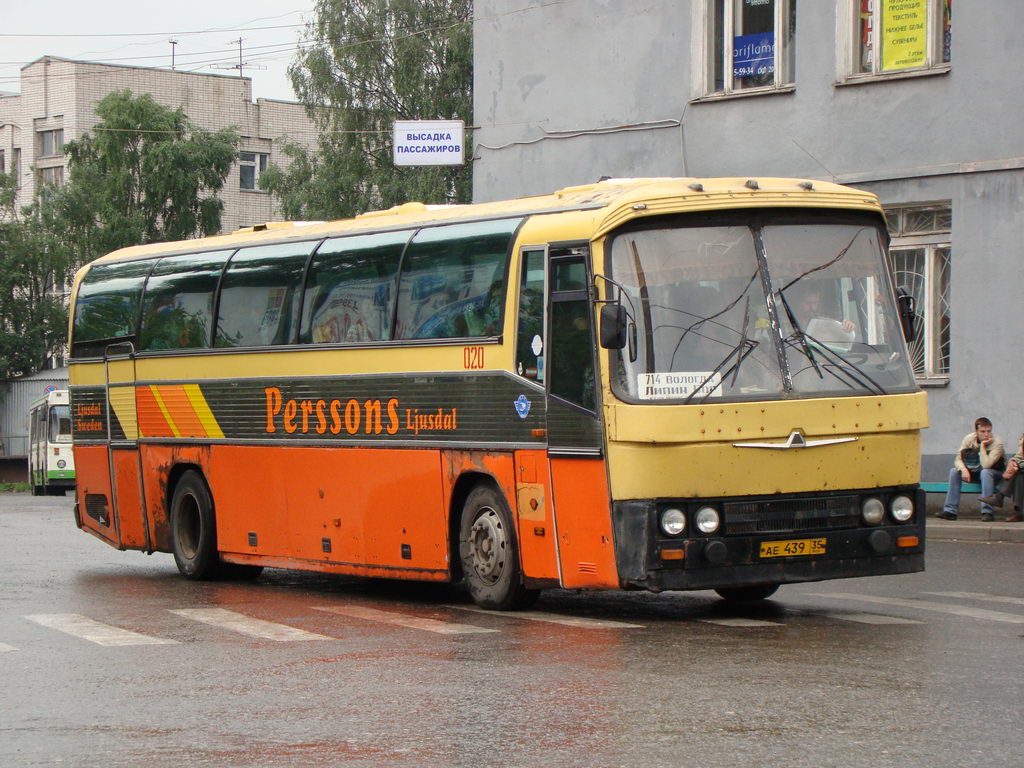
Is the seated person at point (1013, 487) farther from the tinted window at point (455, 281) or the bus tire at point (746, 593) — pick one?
the tinted window at point (455, 281)

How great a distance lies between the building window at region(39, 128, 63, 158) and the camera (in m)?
75.4

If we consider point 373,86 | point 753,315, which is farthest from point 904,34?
point 373,86

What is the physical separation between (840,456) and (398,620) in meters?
3.33

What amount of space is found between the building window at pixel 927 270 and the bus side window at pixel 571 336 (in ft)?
38.2

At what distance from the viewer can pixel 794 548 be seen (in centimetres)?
1198

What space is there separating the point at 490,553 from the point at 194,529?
17.3 feet

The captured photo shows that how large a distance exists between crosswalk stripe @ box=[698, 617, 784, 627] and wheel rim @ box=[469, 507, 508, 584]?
154 cm

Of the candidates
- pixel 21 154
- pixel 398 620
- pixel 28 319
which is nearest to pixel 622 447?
pixel 398 620

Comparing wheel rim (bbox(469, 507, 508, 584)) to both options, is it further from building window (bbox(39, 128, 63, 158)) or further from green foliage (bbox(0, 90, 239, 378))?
building window (bbox(39, 128, 63, 158))

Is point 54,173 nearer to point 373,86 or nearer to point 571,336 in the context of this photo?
point 373,86

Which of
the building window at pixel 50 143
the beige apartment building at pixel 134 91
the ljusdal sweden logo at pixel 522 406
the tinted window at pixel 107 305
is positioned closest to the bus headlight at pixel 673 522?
the ljusdal sweden logo at pixel 522 406

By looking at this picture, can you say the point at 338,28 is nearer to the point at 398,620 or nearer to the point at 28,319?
the point at 28,319

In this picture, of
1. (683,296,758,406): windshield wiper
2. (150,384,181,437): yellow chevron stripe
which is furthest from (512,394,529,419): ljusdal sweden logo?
(150,384,181,437): yellow chevron stripe

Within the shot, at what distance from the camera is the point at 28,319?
68.1 metres
